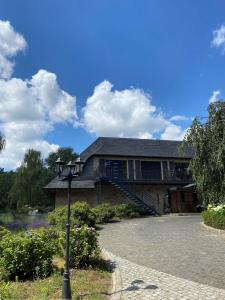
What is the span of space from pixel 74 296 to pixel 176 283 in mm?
2281

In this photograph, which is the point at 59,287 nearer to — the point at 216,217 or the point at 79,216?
the point at 216,217

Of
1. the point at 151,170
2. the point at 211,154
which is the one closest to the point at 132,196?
Result: the point at 151,170

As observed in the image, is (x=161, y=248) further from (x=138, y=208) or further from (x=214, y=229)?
(x=138, y=208)

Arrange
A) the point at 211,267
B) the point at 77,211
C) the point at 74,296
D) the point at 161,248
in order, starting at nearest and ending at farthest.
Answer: the point at 74,296
the point at 211,267
the point at 161,248
the point at 77,211

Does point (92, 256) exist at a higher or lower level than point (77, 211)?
lower

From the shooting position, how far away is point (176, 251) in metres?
11.0

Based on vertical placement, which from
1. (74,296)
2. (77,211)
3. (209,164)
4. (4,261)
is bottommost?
(74,296)

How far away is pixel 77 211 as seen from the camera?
1800cm

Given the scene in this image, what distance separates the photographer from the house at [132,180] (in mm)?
29125

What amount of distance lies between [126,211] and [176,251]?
13.8 meters

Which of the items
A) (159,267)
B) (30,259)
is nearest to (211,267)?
(159,267)

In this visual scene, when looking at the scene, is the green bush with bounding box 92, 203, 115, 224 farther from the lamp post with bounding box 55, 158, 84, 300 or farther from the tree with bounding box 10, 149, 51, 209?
the tree with bounding box 10, 149, 51, 209

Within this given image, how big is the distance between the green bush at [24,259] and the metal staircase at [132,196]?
19417 mm

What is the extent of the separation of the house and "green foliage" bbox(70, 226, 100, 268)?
18.7 metres
